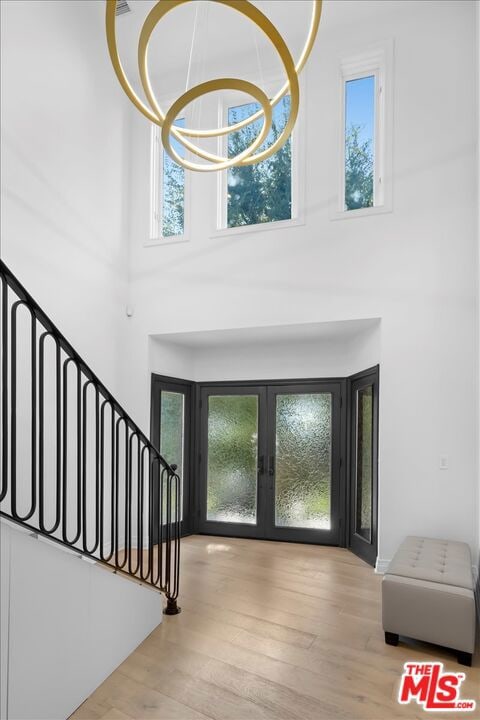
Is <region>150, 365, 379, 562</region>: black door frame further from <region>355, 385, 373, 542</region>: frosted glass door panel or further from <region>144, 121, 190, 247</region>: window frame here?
<region>144, 121, 190, 247</region>: window frame

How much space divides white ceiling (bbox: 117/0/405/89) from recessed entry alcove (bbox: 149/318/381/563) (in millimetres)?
3132

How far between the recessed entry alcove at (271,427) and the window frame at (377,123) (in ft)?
4.09

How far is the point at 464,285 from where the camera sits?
4.44 metres

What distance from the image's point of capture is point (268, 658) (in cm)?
298

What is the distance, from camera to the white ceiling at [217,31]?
15.7 ft

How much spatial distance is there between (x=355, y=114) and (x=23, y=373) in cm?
426

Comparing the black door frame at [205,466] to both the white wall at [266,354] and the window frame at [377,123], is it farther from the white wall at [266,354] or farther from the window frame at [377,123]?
the window frame at [377,123]

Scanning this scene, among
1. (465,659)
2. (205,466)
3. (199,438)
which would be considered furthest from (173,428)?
(465,659)

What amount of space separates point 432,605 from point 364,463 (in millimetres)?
2196

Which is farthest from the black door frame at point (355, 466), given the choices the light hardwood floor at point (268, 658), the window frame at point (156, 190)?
the window frame at point (156, 190)

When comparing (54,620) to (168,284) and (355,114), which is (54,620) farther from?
(355,114)

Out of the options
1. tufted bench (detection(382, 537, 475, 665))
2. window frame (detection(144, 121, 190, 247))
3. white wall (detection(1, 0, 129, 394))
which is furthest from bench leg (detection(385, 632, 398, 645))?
window frame (detection(144, 121, 190, 247))

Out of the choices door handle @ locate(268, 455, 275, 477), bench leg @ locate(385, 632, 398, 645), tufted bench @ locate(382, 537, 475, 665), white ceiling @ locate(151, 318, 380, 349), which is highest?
white ceiling @ locate(151, 318, 380, 349)

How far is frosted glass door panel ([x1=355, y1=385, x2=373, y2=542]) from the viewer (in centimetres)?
504
